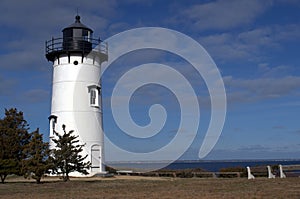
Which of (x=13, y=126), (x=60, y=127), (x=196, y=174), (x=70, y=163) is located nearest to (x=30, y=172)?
(x=70, y=163)

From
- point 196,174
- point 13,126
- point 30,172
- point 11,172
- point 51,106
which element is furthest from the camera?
point 51,106

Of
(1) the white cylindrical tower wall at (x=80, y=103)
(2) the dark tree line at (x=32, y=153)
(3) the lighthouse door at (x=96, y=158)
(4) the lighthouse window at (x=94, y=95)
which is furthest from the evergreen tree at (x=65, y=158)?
(4) the lighthouse window at (x=94, y=95)

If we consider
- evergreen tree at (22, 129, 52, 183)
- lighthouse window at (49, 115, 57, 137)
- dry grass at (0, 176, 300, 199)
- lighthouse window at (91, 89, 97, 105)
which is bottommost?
dry grass at (0, 176, 300, 199)

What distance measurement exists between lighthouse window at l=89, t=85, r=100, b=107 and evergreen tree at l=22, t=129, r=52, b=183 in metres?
7.55

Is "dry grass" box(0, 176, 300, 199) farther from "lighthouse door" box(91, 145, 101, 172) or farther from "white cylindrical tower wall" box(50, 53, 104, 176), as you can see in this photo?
"lighthouse door" box(91, 145, 101, 172)

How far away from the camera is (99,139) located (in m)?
31.1

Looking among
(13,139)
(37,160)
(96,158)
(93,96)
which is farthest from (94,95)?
(37,160)

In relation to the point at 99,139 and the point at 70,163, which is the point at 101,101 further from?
the point at 70,163

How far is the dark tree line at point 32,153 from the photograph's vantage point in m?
23.2

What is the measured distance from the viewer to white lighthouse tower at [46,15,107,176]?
30375 mm

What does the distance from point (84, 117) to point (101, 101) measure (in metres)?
2.35

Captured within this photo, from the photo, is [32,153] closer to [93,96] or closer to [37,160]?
[37,160]

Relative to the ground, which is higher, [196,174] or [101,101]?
[101,101]

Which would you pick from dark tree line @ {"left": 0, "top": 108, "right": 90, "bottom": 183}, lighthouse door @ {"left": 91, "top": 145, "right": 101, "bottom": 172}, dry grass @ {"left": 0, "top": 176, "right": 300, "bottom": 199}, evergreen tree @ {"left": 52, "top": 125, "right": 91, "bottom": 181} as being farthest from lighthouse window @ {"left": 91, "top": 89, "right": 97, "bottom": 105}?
dry grass @ {"left": 0, "top": 176, "right": 300, "bottom": 199}
